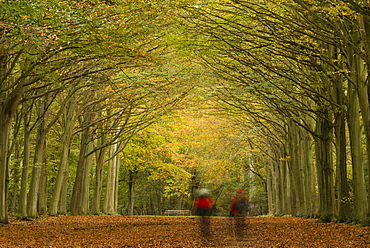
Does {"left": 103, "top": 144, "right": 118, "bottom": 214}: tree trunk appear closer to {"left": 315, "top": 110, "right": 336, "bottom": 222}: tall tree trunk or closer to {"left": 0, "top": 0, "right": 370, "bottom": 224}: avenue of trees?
{"left": 0, "top": 0, "right": 370, "bottom": 224}: avenue of trees

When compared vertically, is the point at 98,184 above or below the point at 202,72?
below

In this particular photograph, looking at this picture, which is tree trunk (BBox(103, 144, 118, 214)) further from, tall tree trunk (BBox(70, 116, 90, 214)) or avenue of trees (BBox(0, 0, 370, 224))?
tall tree trunk (BBox(70, 116, 90, 214))

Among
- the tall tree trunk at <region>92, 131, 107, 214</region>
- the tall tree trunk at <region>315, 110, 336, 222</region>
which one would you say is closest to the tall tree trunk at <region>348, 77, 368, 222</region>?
the tall tree trunk at <region>315, 110, 336, 222</region>

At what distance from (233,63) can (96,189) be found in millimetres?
11048

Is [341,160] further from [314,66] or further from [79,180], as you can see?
[79,180]

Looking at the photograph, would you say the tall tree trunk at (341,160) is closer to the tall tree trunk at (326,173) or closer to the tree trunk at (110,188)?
the tall tree trunk at (326,173)

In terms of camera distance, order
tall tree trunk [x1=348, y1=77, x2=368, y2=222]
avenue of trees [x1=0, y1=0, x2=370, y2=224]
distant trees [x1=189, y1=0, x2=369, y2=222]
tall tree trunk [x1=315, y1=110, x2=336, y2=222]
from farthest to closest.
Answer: tall tree trunk [x1=315, y1=110, x2=336, y2=222] < tall tree trunk [x1=348, y1=77, x2=368, y2=222] < distant trees [x1=189, y1=0, x2=369, y2=222] < avenue of trees [x1=0, y1=0, x2=370, y2=224]

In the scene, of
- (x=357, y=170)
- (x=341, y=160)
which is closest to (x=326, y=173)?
(x=341, y=160)

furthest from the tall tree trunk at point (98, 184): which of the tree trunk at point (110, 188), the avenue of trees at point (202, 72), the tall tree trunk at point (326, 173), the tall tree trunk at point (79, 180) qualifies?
the tall tree trunk at point (326, 173)

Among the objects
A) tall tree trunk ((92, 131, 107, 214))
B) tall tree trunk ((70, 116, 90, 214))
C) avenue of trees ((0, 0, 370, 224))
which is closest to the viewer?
avenue of trees ((0, 0, 370, 224))

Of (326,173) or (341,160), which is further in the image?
(326,173)

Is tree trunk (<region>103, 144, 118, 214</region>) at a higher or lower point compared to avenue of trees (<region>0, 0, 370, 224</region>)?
lower

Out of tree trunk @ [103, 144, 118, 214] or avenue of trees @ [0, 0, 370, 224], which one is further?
tree trunk @ [103, 144, 118, 214]

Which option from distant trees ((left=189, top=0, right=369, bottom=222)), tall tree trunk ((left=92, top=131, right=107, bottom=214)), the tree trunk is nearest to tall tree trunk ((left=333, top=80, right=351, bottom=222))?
distant trees ((left=189, top=0, right=369, bottom=222))
